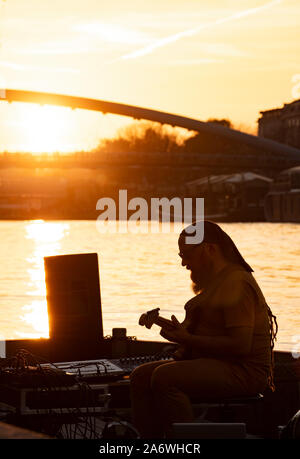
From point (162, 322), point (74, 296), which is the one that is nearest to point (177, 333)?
point (162, 322)

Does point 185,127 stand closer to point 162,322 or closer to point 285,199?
point 285,199

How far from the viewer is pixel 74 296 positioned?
6.23 m

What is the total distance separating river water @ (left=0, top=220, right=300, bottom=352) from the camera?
18.1 m

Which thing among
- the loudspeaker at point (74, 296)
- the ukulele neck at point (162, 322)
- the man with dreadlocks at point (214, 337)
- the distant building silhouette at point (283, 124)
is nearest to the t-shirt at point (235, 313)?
the man with dreadlocks at point (214, 337)

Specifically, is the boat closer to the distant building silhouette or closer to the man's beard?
the distant building silhouette

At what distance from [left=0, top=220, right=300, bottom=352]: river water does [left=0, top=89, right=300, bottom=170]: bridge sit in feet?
53.5

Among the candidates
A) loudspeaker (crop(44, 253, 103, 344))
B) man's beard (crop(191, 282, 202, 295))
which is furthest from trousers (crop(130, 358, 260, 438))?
loudspeaker (crop(44, 253, 103, 344))

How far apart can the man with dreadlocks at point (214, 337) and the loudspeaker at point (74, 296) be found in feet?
5.53

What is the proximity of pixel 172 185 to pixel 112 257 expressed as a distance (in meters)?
61.8

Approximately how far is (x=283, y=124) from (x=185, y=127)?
1682 inches

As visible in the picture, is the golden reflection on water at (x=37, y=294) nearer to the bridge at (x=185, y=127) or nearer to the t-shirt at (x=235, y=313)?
the t-shirt at (x=235, y=313)
